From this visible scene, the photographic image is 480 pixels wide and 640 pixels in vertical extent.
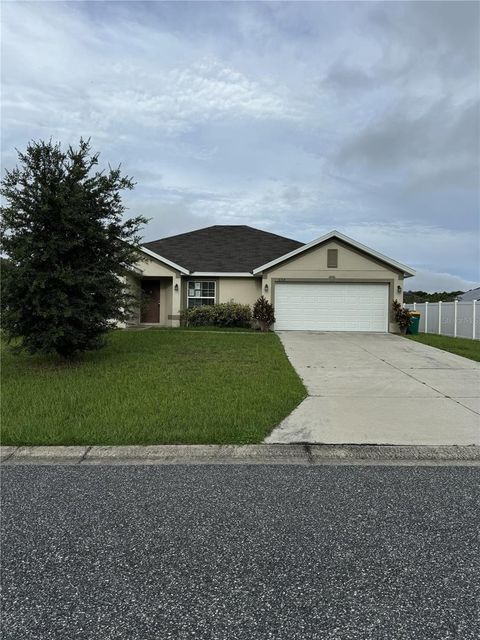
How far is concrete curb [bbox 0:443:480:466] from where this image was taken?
181 inches

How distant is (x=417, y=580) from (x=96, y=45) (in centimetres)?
1008

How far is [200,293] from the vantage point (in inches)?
837

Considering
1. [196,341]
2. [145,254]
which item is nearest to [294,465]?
[196,341]

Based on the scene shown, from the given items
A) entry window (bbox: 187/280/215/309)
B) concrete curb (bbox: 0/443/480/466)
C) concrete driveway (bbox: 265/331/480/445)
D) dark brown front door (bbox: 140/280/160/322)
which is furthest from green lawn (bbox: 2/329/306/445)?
dark brown front door (bbox: 140/280/160/322)

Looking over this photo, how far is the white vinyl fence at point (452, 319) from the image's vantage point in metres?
16.7

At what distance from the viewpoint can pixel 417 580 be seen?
8.56ft

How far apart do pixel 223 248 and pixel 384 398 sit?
17241 mm

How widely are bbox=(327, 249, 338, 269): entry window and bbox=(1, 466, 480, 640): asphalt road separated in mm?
15121

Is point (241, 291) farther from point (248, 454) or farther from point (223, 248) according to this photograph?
point (248, 454)

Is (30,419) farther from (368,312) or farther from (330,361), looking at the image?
(368,312)

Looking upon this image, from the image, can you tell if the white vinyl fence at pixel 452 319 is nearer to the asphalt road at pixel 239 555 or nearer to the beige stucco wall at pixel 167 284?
the beige stucco wall at pixel 167 284

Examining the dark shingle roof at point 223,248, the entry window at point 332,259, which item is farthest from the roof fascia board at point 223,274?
the entry window at point 332,259

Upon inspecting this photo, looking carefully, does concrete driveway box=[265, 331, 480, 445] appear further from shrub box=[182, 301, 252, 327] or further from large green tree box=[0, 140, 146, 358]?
shrub box=[182, 301, 252, 327]

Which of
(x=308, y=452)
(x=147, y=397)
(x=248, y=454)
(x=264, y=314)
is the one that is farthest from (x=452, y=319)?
(x=248, y=454)
